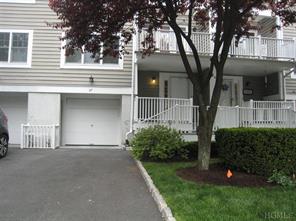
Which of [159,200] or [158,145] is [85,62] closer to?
[158,145]

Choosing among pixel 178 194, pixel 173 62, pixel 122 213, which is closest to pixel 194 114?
pixel 173 62

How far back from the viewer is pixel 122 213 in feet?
18.3

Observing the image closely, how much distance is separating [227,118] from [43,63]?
840 cm

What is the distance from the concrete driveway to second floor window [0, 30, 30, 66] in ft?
19.3

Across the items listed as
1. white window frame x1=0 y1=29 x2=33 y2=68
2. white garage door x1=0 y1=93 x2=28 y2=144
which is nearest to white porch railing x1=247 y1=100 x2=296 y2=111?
white window frame x1=0 y1=29 x2=33 y2=68

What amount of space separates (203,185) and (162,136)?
144 inches

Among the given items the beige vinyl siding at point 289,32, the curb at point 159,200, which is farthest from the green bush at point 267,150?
the beige vinyl siding at point 289,32

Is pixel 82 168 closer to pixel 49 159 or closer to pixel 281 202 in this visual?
pixel 49 159

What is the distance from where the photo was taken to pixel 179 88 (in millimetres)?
16625

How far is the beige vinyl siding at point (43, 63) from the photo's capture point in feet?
49.7

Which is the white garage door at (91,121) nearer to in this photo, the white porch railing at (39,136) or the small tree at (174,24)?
the white porch railing at (39,136)

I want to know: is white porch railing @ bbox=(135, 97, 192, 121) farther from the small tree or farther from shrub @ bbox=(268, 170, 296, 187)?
shrub @ bbox=(268, 170, 296, 187)

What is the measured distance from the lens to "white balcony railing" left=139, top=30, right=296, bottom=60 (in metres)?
13.9

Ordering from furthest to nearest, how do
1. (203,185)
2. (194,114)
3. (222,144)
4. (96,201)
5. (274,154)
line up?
(194,114) → (222,144) → (274,154) → (203,185) → (96,201)
